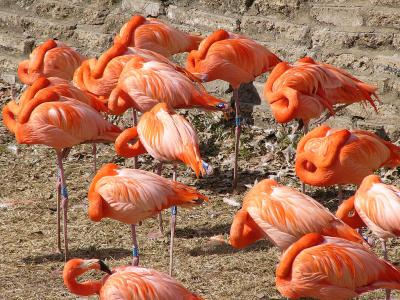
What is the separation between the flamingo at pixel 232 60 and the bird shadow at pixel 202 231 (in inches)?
27.1

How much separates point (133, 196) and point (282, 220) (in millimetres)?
853

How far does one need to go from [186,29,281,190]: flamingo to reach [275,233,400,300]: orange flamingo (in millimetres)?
2370

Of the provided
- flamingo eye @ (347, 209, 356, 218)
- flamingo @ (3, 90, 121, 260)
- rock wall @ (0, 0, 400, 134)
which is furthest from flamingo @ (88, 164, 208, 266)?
rock wall @ (0, 0, 400, 134)

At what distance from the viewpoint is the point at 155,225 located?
22.0ft

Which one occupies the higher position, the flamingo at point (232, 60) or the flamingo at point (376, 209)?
the flamingo at point (232, 60)

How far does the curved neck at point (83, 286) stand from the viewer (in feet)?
15.8

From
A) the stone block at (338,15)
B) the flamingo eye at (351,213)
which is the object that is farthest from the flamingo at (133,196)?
the stone block at (338,15)

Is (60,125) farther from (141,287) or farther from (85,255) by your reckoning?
(141,287)

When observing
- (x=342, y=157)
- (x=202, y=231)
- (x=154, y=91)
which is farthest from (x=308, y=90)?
(x=202, y=231)

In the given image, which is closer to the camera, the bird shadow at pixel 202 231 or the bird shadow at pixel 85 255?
the bird shadow at pixel 85 255

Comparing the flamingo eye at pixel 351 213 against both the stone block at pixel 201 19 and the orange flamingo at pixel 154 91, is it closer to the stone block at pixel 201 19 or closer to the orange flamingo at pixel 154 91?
the orange flamingo at pixel 154 91

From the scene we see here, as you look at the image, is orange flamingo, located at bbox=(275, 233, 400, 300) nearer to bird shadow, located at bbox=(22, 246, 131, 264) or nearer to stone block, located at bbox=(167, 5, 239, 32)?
bird shadow, located at bbox=(22, 246, 131, 264)

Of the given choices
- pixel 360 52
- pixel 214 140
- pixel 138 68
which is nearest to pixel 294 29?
pixel 360 52

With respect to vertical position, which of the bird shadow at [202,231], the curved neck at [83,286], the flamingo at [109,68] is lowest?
the bird shadow at [202,231]
